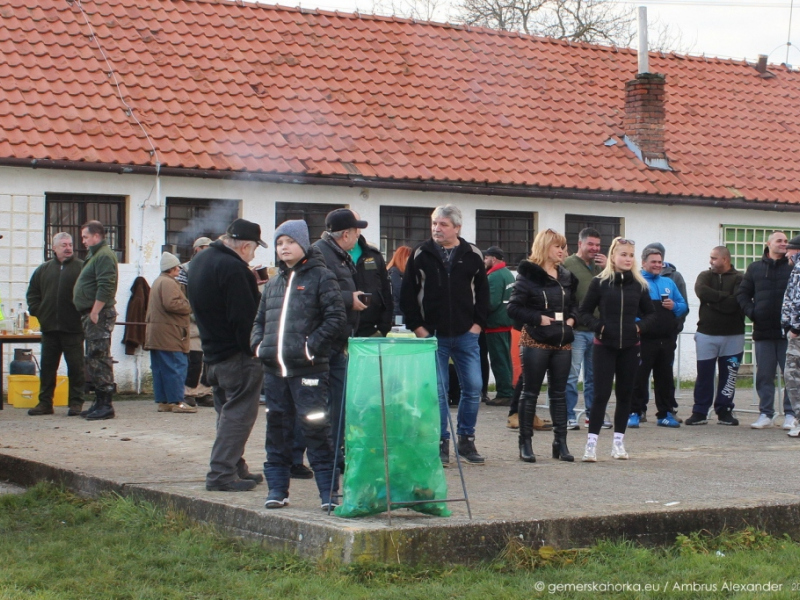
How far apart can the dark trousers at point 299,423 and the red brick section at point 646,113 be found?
14652 mm

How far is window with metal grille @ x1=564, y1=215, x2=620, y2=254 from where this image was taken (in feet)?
64.3

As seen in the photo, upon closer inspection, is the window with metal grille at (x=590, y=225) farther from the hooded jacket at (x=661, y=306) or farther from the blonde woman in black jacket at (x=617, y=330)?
the blonde woman in black jacket at (x=617, y=330)

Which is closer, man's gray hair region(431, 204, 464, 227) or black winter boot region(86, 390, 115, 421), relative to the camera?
man's gray hair region(431, 204, 464, 227)

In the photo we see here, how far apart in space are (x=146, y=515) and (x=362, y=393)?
5.77ft

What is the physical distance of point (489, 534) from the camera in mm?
6289

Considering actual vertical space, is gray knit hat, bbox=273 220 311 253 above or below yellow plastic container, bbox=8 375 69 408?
above

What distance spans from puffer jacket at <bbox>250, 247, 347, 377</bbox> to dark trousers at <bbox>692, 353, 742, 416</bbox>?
22.9 ft

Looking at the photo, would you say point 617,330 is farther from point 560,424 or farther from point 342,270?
point 342,270

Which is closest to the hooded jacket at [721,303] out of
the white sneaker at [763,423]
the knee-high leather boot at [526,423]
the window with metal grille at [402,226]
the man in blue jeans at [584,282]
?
the white sneaker at [763,423]

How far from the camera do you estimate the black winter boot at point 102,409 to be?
1247 centimetres

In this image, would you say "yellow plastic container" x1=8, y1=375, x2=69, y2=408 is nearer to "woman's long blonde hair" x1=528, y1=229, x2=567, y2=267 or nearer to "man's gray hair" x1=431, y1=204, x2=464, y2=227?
"man's gray hair" x1=431, y1=204, x2=464, y2=227

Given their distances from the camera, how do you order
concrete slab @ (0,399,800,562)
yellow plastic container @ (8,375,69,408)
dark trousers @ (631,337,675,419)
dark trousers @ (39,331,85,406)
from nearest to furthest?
concrete slab @ (0,399,800,562) → dark trousers @ (631,337,675,419) → dark trousers @ (39,331,85,406) → yellow plastic container @ (8,375,69,408)

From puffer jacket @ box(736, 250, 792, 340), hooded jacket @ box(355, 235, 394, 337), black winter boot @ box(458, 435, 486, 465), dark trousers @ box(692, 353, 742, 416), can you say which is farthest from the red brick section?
hooded jacket @ box(355, 235, 394, 337)

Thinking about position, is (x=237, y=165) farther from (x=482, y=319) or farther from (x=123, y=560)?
(x=123, y=560)
